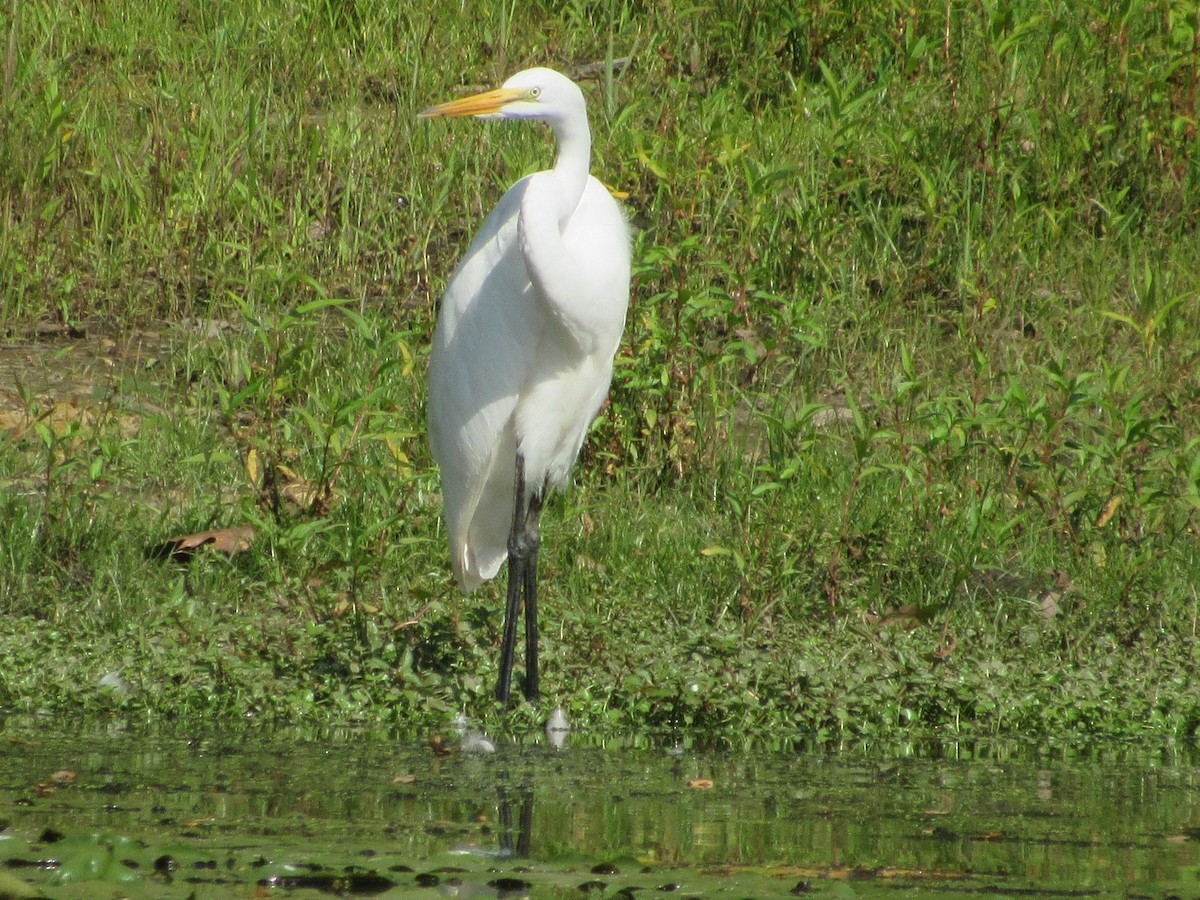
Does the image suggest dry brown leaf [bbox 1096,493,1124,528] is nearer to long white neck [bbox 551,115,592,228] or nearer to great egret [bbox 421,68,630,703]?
great egret [bbox 421,68,630,703]

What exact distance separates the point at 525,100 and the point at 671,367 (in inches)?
67.3

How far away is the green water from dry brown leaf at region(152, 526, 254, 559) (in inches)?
44.0

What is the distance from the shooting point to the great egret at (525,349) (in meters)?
4.09

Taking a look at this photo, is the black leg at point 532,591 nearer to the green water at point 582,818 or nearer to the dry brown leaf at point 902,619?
the green water at point 582,818

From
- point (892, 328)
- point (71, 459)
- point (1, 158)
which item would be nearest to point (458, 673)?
point (71, 459)

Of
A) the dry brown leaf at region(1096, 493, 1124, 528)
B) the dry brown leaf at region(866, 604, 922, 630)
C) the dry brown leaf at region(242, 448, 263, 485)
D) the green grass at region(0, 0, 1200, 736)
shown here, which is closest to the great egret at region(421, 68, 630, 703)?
Result: the green grass at region(0, 0, 1200, 736)

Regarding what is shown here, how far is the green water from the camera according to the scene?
2406 millimetres

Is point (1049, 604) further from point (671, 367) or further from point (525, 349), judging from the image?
point (525, 349)

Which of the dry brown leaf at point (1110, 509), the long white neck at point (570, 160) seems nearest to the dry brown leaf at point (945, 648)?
the dry brown leaf at point (1110, 509)

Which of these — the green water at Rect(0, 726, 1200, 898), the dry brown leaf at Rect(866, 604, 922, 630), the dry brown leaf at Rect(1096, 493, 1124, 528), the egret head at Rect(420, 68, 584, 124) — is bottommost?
the green water at Rect(0, 726, 1200, 898)

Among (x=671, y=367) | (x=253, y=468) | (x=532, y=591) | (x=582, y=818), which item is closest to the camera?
(x=582, y=818)

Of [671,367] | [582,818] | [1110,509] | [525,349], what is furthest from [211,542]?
[1110,509]

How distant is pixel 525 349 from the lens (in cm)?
444

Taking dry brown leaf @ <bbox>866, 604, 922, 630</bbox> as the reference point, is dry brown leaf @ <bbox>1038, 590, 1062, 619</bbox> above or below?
above
